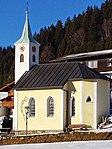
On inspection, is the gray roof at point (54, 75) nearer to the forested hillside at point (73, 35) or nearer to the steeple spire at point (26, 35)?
the steeple spire at point (26, 35)

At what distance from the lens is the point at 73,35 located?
118m

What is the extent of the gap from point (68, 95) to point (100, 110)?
3.17 m

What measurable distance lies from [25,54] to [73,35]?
7810 centimetres

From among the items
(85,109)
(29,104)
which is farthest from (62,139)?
(29,104)

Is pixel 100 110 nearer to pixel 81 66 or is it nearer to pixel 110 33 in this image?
pixel 81 66

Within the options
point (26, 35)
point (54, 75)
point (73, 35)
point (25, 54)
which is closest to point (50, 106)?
point (54, 75)

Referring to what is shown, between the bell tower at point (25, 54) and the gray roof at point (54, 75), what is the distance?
3.09 ft

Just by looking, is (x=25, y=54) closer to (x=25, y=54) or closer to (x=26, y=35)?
(x=25, y=54)

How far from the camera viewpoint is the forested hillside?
108688mm

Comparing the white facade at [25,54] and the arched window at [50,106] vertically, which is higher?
the white facade at [25,54]

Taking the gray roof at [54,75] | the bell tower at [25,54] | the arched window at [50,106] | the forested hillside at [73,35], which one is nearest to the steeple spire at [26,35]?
the bell tower at [25,54]

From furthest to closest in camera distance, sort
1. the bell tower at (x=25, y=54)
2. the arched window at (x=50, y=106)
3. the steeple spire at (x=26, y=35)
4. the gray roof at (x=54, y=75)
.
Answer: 1. the steeple spire at (x=26, y=35)
2. the bell tower at (x=25, y=54)
3. the arched window at (x=50, y=106)
4. the gray roof at (x=54, y=75)

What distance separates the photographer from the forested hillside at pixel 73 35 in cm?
10869

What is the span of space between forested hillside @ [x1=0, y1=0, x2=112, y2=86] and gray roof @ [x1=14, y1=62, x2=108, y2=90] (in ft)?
195
